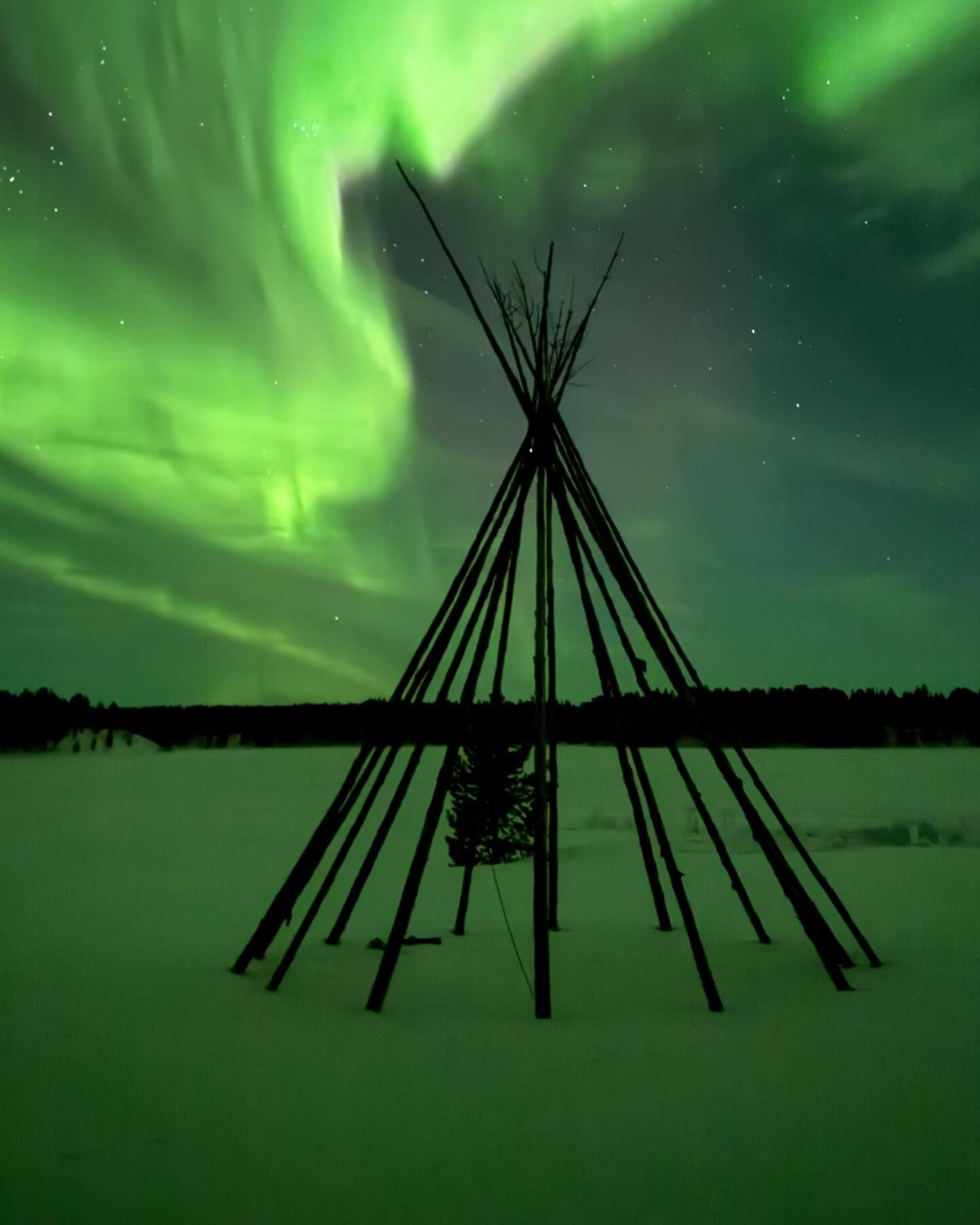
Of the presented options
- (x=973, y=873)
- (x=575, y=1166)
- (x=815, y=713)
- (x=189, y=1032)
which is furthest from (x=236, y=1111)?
(x=815, y=713)

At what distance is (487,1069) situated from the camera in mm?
3695

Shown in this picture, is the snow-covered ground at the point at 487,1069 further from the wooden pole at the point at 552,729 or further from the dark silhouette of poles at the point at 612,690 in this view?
the dark silhouette of poles at the point at 612,690

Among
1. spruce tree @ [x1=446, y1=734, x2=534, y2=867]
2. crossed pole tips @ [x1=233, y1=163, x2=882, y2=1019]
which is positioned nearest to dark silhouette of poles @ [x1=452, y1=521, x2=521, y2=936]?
crossed pole tips @ [x1=233, y1=163, x2=882, y2=1019]

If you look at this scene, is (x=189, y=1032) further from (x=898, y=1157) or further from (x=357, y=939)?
(x=898, y=1157)

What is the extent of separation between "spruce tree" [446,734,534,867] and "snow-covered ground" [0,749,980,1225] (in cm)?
141

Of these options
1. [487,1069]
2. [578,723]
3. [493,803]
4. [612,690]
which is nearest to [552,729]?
[612,690]

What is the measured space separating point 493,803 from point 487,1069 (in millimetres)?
5712

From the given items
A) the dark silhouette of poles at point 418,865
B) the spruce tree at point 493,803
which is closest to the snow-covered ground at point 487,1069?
the dark silhouette of poles at point 418,865

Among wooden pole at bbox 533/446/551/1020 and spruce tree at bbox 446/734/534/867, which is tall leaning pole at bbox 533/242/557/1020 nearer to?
wooden pole at bbox 533/446/551/1020

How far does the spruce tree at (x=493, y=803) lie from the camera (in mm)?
9320

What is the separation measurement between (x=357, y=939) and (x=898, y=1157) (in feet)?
12.2

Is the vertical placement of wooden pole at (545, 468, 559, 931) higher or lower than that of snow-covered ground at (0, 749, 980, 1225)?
higher

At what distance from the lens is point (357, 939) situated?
6.08m

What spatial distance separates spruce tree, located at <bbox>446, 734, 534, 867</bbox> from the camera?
30.6 feet
